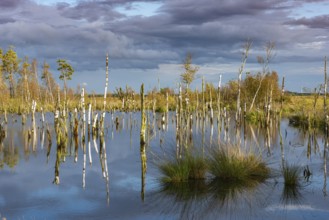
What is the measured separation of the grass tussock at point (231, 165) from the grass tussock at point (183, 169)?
284 mm

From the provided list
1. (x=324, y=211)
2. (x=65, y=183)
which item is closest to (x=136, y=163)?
(x=65, y=183)

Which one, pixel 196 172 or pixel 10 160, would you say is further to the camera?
pixel 10 160

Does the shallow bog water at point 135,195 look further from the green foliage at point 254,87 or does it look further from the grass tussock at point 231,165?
the green foliage at point 254,87

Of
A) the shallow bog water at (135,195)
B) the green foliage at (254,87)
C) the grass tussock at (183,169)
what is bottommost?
the shallow bog water at (135,195)

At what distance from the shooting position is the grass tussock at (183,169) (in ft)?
38.6

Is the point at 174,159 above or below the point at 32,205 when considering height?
above

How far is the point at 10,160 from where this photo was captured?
17109 millimetres

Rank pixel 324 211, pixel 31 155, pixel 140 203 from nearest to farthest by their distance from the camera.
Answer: pixel 324 211
pixel 140 203
pixel 31 155

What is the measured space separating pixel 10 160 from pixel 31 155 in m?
1.35

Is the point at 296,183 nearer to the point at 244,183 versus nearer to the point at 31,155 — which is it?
the point at 244,183

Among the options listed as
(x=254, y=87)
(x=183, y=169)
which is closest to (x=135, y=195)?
(x=183, y=169)

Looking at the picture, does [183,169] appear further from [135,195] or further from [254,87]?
[254,87]

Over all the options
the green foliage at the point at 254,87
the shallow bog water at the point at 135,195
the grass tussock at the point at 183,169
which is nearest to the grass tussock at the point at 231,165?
the grass tussock at the point at 183,169

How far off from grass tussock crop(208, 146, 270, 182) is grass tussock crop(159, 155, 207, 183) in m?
0.28
